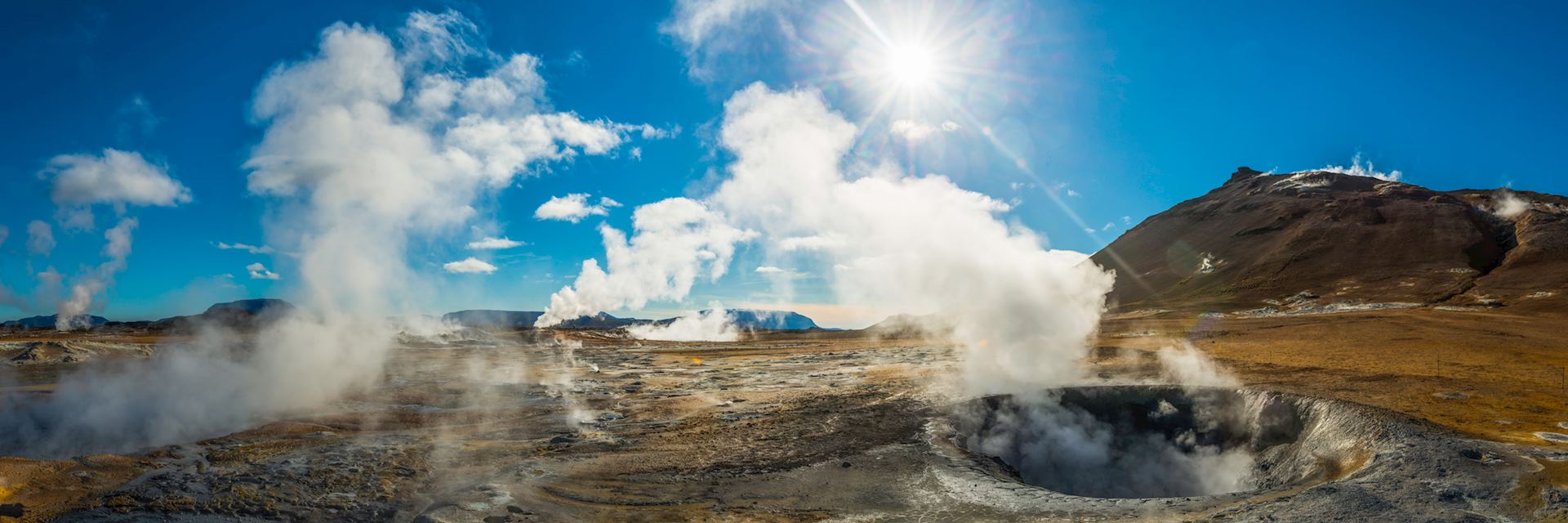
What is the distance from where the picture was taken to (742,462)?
1589 centimetres

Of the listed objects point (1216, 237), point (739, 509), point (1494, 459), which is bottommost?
point (739, 509)

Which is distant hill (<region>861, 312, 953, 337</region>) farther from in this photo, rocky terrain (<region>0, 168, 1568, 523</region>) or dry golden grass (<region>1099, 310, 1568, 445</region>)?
rocky terrain (<region>0, 168, 1568, 523</region>)

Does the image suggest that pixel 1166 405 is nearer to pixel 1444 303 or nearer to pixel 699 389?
pixel 699 389

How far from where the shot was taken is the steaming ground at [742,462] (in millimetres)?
11102

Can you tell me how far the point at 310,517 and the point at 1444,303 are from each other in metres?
116

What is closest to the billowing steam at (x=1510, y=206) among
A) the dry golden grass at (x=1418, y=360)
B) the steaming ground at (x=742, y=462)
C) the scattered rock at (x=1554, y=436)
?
the dry golden grass at (x=1418, y=360)

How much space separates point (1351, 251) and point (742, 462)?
14913 cm

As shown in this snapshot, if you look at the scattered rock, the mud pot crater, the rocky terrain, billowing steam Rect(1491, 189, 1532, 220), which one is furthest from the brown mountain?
the scattered rock

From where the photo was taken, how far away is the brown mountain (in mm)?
92250

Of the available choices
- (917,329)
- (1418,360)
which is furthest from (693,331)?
(1418,360)

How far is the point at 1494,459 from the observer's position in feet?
40.3

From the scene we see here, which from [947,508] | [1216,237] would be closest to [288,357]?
[947,508]

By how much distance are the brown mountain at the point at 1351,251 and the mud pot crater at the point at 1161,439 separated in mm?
89870

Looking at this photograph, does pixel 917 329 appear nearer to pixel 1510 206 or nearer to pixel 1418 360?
pixel 1418 360
